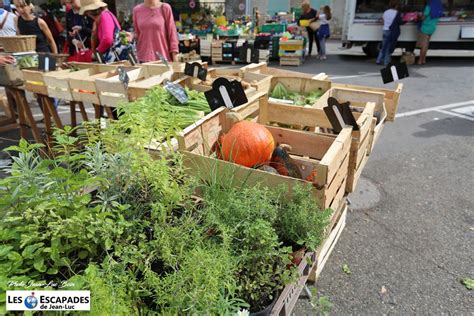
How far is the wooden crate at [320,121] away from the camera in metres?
2.21

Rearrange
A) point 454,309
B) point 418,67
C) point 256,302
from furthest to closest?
point 418,67 < point 454,309 < point 256,302

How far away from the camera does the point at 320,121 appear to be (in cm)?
242

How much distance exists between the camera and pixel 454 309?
7.95 ft

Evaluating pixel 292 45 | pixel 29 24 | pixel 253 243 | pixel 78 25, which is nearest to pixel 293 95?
pixel 253 243

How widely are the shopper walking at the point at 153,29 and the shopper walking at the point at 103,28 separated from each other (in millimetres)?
348

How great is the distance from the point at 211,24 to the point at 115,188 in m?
13.9

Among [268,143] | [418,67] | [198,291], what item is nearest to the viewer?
[198,291]

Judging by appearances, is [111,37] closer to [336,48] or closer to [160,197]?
[160,197]

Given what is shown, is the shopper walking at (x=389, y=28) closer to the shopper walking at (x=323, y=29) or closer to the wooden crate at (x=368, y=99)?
the shopper walking at (x=323, y=29)

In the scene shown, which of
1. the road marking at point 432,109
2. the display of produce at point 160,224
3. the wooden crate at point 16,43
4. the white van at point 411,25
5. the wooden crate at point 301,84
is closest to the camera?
the display of produce at point 160,224

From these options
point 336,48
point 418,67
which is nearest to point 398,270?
point 418,67

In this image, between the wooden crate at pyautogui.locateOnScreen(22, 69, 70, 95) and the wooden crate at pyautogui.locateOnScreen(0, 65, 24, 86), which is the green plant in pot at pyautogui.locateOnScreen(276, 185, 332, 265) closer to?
the wooden crate at pyautogui.locateOnScreen(22, 69, 70, 95)

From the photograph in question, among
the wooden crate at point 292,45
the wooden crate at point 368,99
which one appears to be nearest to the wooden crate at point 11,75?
the wooden crate at point 368,99

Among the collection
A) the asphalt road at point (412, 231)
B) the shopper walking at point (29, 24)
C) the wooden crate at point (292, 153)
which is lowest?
the asphalt road at point (412, 231)
